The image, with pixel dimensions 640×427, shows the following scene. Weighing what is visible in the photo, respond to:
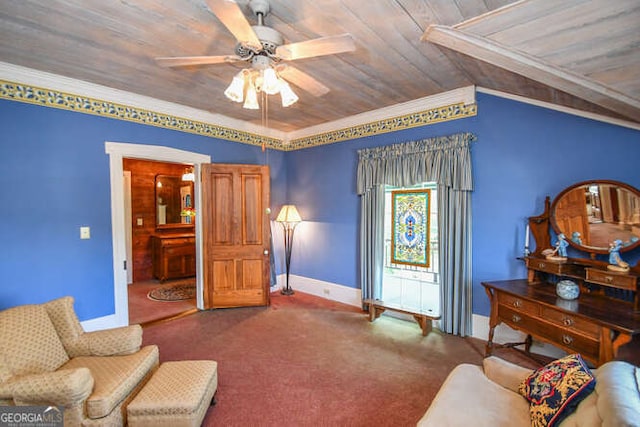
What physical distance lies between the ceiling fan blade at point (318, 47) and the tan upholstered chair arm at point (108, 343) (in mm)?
2253

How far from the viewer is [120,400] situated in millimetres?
1725

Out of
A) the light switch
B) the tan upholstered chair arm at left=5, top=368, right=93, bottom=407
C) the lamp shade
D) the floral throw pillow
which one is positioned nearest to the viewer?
the floral throw pillow

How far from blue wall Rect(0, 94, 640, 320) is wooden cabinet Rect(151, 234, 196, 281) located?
95.3 inches

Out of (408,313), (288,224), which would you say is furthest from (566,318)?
(288,224)

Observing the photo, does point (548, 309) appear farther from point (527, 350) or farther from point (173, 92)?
point (173, 92)

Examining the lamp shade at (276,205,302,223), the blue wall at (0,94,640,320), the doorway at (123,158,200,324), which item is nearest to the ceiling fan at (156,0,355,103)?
the blue wall at (0,94,640,320)

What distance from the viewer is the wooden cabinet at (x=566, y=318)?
5.87 ft

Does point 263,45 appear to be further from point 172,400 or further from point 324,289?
point 324,289

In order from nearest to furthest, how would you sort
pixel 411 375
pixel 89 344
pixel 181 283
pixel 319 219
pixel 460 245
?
pixel 89 344, pixel 411 375, pixel 460 245, pixel 319 219, pixel 181 283

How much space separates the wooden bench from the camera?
3238mm

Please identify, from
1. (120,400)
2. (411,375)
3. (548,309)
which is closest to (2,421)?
(120,400)

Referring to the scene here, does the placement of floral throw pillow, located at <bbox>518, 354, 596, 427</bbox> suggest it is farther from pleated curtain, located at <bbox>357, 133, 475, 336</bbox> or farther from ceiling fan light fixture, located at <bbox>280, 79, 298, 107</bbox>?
ceiling fan light fixture, located at <bbox>280, 79, 298, 107</bbox>

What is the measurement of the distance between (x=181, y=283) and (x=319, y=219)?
123 inches

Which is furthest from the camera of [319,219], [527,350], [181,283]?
[181,283]
